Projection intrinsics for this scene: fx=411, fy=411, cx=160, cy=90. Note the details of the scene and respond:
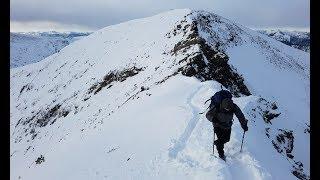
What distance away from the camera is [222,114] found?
10.7 m

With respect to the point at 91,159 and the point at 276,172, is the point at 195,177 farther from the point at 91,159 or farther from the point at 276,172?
→ the point at 91,159

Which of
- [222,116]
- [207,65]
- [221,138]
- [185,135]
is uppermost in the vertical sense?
[222,116]

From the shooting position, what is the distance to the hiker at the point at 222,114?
1045 centimetres

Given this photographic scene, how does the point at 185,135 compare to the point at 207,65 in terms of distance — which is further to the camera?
the point at 207,65

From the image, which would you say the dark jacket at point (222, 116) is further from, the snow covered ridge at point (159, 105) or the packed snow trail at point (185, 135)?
the packed snow trail at point (185, 135)

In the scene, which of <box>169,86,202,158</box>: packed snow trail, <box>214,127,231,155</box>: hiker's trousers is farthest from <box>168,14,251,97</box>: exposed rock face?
<box>214,127,231,155</box>: hiker's trousers

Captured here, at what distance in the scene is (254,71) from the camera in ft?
106

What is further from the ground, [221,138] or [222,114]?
[222,114]

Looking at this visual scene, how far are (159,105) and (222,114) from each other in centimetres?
769

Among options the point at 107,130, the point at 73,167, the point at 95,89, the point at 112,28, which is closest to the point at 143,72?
the point at 95,89

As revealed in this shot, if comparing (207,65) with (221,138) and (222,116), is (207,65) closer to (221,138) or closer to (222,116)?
(221,138)

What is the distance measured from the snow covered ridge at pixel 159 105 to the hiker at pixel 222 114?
24.8 inches


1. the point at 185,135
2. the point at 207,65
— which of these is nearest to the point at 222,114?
the point at 185,135

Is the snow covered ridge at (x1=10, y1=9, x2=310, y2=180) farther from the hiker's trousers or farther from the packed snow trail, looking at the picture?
the hiker's trousers
